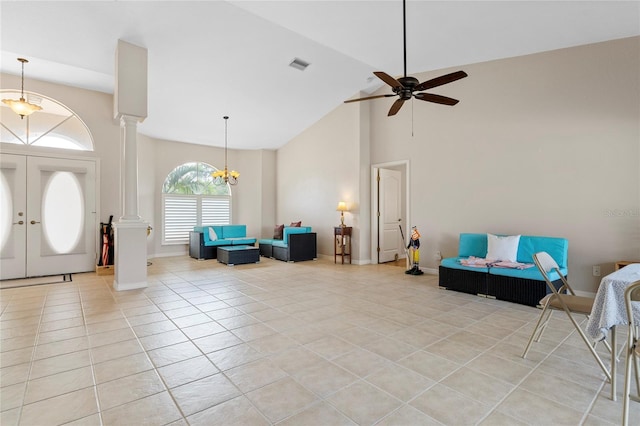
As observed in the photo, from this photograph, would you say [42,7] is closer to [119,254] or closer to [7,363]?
[119,254]

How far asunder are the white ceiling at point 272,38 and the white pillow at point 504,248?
289 centimetres

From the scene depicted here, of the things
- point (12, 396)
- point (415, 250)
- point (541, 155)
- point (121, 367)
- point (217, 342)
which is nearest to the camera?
point (12, 396)

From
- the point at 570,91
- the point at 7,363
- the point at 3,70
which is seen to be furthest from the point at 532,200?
the point at 3,70

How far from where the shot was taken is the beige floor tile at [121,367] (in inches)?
89.6

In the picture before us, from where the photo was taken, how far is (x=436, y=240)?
612cm

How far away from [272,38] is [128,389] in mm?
5067

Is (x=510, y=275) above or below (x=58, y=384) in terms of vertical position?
above

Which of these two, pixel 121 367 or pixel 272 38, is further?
pixel 272 38

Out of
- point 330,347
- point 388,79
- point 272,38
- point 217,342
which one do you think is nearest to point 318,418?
point 330,347

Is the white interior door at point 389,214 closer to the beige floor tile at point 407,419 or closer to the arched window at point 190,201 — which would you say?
the arched window at point 190,201

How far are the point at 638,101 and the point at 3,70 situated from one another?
9812 millimetres

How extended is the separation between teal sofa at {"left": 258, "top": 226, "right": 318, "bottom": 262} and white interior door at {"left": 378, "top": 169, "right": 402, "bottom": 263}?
1.72m

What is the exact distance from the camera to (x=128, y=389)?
211 centimetres

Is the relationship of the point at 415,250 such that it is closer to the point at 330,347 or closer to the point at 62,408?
the point at 330,347
